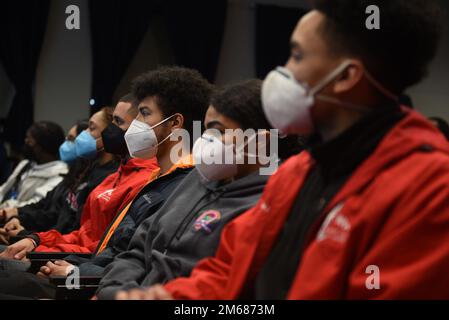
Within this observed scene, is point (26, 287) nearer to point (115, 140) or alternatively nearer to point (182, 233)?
point (182, 233)

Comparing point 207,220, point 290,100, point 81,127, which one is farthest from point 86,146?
point 290,100

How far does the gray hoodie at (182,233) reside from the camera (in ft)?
6.51

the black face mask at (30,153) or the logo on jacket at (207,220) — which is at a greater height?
the logo on jacket at (207,220)

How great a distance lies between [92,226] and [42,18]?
3.85 metres

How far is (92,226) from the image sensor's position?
318cm

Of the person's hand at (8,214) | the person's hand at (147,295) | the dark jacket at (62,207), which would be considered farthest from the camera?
the person's hand at (8,214)

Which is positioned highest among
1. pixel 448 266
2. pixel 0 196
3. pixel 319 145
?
pixel 319 145

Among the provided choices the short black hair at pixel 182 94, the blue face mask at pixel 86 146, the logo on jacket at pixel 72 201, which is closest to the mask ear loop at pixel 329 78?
the short black hair at pixel 182 94

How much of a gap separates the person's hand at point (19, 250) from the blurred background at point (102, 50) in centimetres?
357

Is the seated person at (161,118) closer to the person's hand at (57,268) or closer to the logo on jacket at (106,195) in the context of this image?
the person's hand at (57,268)

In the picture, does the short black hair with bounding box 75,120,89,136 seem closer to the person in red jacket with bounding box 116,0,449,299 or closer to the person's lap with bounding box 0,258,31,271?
the person's lap with bounding box 0,258,31,271

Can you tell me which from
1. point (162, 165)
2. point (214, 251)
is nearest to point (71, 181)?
point (162, 165)

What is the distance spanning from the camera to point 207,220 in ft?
6.56
